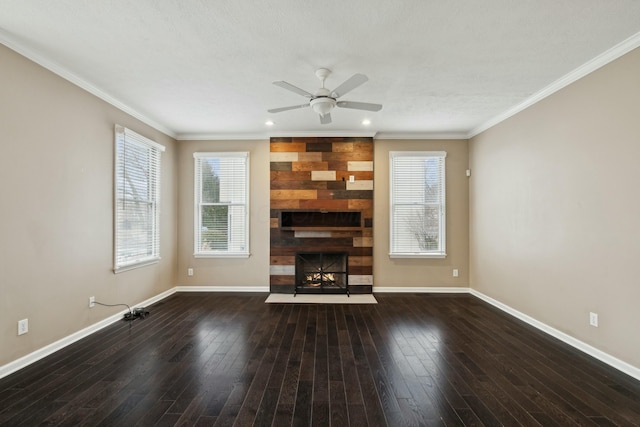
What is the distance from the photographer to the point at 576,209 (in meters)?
3.05

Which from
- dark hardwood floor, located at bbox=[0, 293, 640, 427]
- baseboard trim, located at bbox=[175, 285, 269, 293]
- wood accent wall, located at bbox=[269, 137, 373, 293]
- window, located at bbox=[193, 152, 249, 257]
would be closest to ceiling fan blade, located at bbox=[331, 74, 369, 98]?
wood accent wall, located at bbox=[269, 137, 373, 293]

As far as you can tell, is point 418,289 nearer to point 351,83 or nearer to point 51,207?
point 351,83

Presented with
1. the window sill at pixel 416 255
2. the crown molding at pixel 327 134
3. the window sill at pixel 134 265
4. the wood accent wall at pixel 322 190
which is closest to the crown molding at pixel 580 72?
the crown molding at pixel 327 134

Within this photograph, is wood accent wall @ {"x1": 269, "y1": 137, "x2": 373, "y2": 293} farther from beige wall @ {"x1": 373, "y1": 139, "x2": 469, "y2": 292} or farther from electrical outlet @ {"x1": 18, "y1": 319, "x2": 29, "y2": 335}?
electrical outlet @ {"x1": 18, "y1": 319, "x2": 29, "y2": 335}

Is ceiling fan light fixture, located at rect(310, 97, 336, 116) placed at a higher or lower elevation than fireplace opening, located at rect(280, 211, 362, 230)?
higher

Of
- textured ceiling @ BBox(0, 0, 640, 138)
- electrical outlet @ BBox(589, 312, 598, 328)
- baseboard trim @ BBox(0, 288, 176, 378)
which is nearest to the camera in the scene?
textured ceiling @ BBox(0, 0, 640, 138)

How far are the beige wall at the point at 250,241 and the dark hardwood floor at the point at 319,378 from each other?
1.54m

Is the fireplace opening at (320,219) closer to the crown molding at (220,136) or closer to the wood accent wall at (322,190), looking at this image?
the wood accent wall at (322,190)

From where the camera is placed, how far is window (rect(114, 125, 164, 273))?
387 cm

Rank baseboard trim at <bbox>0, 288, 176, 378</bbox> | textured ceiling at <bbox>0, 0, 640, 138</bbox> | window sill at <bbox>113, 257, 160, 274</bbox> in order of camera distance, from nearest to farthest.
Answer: textured ceiling at <bbox>0, 0, 640, 138</bbox>, baseboard trim at <bbox>0, 288, 176, 378</bbox>, window sill at <bbox>113, 257, 160, 274</bbox>

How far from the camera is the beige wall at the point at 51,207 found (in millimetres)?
2518

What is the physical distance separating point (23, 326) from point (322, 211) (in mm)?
3837

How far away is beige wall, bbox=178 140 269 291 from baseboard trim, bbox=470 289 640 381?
12.4ft

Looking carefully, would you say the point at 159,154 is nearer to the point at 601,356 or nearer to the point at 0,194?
the point at 0,194
